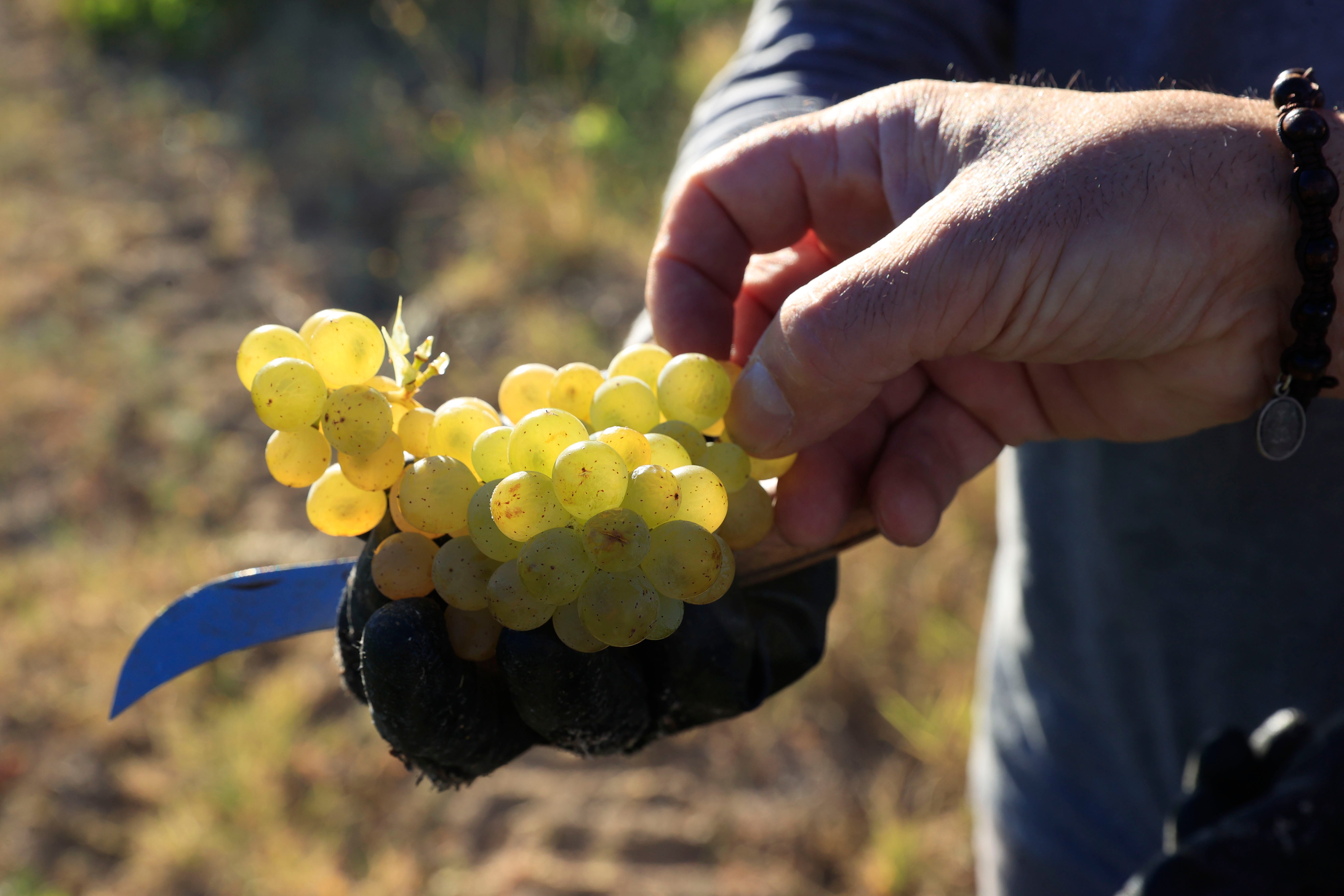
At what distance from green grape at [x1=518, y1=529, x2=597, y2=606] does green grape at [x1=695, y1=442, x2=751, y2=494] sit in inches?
9.5

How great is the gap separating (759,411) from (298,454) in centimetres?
61

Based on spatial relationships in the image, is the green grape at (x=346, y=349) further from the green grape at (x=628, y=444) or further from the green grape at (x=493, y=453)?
the green grape at (x=628, y=444)

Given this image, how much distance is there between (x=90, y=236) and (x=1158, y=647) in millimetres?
5562

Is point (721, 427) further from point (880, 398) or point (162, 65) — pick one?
point (162, 65)

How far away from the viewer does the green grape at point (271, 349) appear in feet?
3.86

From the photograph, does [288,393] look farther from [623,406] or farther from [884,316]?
[884,316]

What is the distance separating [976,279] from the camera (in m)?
1.12

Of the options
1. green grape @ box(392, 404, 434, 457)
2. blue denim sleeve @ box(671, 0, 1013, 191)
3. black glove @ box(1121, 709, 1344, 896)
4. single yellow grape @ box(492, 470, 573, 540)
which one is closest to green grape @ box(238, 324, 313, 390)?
green grape @ box(392, 404, 434, 457)

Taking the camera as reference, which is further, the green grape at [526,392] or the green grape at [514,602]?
the green grape at [526,392]

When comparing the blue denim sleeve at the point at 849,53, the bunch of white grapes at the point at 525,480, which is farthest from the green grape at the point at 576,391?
the blue denim sleeve at the point at 849,53

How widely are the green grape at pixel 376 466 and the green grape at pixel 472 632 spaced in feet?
0.61

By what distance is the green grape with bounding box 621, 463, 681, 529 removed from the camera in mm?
1033

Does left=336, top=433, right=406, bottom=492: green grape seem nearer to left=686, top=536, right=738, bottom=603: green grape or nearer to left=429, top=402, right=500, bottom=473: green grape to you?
left=429, top=402, right=500, bottom=473: green grape

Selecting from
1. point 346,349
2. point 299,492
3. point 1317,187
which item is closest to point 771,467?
point 346,349
